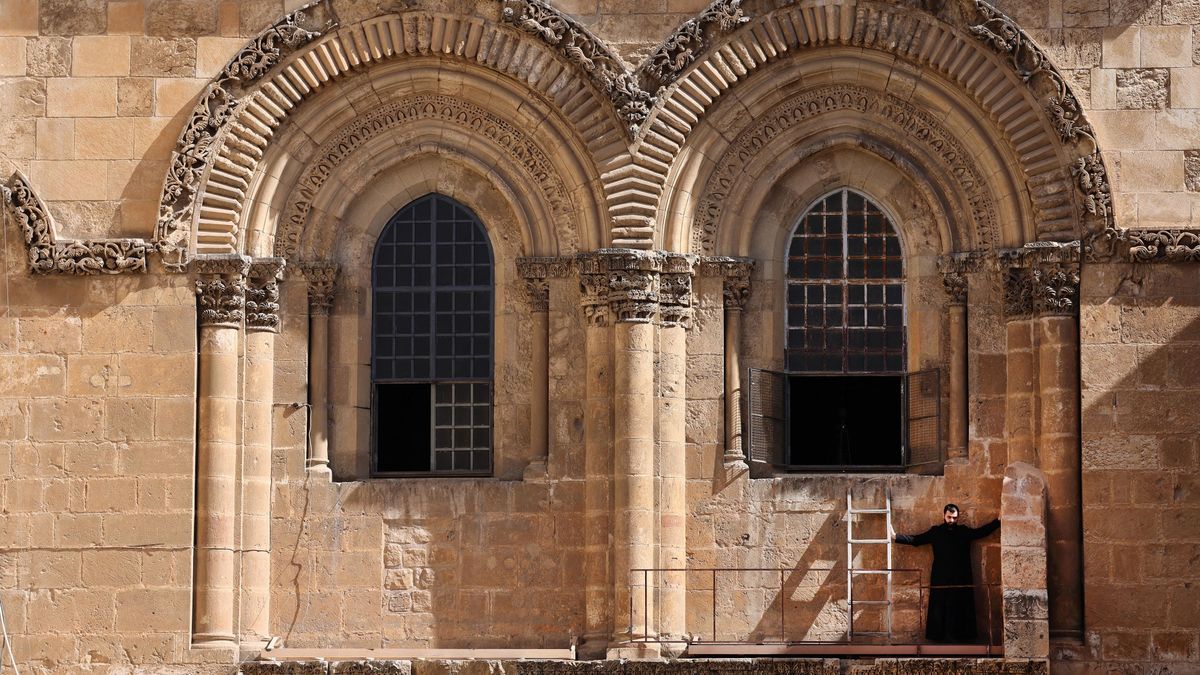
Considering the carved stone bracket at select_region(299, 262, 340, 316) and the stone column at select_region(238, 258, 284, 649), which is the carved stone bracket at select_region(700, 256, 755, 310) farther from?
the stone column at select_region(238, 258, 284, 649)

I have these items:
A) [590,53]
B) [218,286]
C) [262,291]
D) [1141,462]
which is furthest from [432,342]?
[1141,462]

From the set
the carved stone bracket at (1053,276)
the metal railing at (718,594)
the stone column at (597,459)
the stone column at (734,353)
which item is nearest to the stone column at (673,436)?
the metal railing at (718,594)

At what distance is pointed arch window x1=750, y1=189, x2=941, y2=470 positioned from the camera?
27641mm

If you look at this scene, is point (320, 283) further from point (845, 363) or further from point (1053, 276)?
point (1053, 276)

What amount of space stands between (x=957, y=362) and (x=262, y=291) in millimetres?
7586

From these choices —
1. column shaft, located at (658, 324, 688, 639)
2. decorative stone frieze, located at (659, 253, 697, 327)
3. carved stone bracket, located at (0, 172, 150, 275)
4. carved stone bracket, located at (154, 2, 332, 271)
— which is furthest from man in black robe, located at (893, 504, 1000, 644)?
carved stone bracket, located at (0, 172, 150, 275)

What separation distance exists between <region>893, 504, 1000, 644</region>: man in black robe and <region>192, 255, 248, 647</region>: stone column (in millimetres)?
7477

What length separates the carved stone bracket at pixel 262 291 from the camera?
2761cm

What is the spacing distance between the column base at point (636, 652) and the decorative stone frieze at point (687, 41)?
603 centimetres

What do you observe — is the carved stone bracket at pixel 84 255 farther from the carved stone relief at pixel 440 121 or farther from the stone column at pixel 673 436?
the stone column at pixel 673 436

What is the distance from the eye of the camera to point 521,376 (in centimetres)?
2788

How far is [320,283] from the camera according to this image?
2789cm

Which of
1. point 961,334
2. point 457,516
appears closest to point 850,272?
point 961,334

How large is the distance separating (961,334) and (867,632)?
338cm
